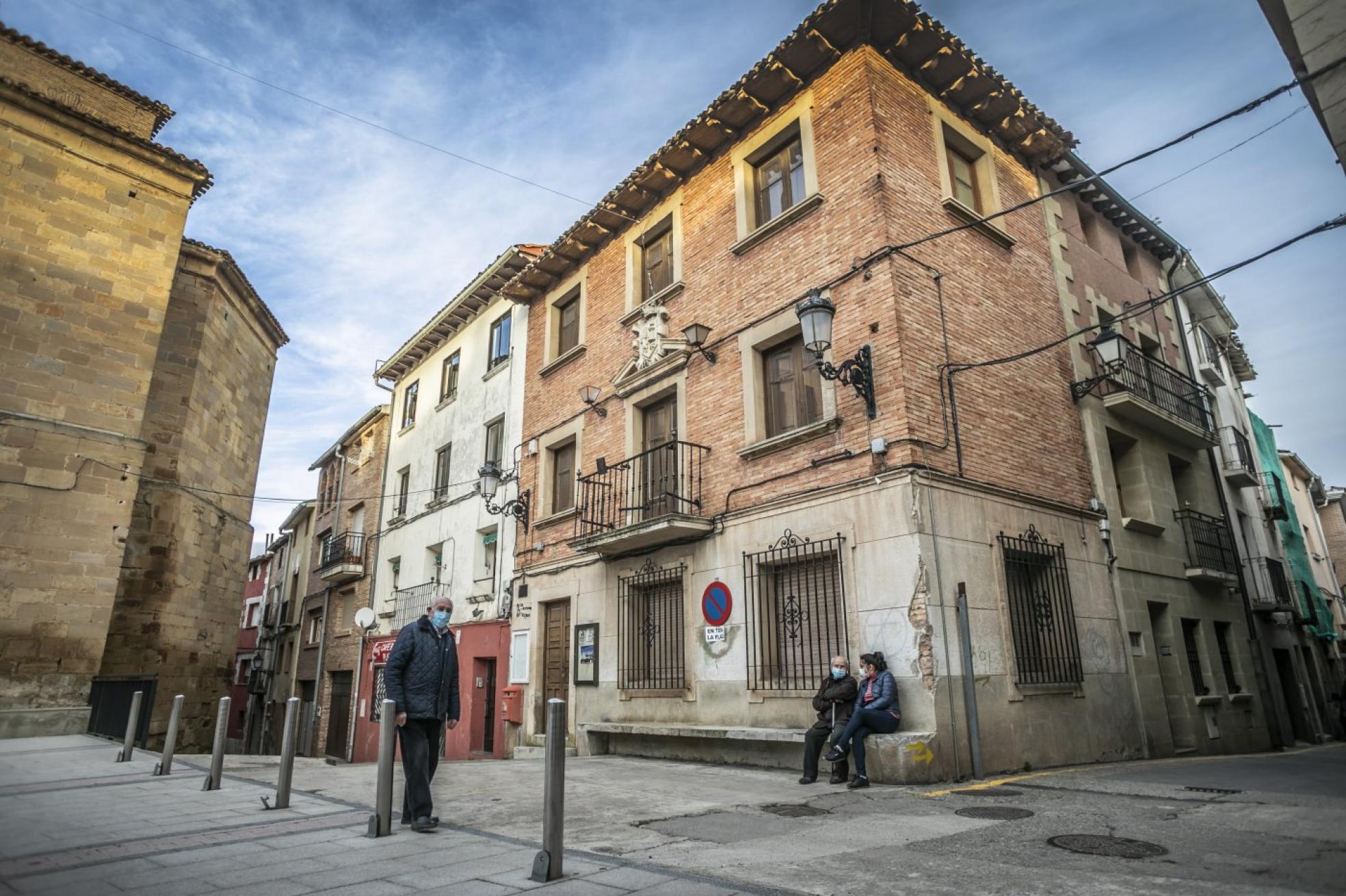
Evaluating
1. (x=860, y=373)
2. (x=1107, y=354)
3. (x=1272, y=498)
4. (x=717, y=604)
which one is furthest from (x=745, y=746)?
(x=1272, y=498)

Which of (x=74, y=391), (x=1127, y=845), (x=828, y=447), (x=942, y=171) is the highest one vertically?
(x=942, y=171)

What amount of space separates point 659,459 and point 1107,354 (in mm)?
6838

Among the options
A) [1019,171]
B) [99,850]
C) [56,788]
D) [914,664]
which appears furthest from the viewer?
[1019,171]

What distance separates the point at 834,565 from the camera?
9320 mm

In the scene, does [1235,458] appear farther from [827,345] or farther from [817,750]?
[817,750]

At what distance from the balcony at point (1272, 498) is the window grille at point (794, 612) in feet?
47.1

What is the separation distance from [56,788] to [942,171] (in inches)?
495

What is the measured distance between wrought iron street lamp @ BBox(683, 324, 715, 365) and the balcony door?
1.14 metres

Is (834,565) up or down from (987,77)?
down

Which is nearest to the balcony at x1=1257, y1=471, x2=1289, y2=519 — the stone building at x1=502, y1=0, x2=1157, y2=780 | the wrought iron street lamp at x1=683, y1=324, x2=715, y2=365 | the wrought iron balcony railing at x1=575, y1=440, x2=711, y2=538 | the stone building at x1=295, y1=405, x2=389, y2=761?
the stone building at x1=502, y1=0, x2=1157, y2=780

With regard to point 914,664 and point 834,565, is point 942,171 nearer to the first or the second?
point 834,565

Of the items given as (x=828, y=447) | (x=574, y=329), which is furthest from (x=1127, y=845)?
(x=574, y=329)

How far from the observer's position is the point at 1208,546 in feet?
45.9

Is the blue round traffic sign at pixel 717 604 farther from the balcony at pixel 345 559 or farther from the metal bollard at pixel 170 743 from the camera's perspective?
the balcony at pixel 345 559
